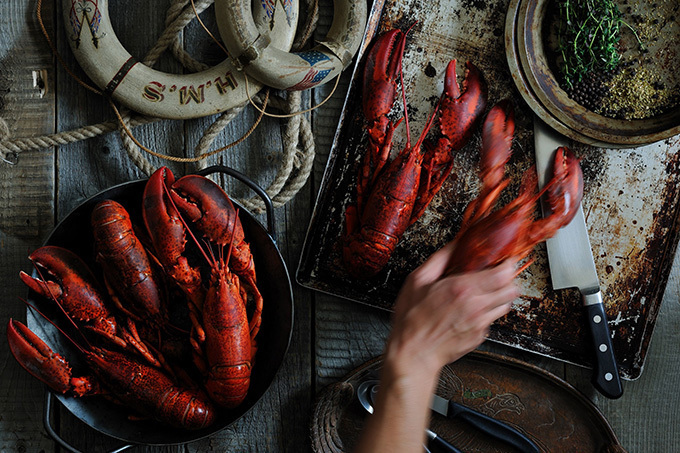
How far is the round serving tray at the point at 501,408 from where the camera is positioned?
4.05 feet

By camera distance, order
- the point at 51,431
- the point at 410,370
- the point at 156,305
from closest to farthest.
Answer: the point at 410,370, the point at 51,431, the point at 156,305

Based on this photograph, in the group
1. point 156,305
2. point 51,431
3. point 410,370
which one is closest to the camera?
point 410,370

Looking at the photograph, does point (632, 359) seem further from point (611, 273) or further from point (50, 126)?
point (50, 126)

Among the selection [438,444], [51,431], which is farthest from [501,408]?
[51,431]

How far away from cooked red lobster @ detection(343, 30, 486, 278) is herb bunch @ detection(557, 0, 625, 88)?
0.65ft

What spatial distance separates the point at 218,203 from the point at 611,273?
90 centimetres

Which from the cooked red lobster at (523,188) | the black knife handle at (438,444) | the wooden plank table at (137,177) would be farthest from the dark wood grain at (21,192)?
the cooked red lobster at (523,188)

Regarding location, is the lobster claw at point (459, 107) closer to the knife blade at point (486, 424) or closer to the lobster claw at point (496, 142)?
the lobster claw at point (496, 142)

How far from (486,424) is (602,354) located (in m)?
0.30

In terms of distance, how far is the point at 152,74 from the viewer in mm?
1207

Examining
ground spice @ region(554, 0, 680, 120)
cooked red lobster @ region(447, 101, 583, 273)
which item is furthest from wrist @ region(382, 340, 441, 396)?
ground spice @ region(554, 0, 680, 120)

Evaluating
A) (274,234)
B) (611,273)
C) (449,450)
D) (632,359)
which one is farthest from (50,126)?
(632,359)

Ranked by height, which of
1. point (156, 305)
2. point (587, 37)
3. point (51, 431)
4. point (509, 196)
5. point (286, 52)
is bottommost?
point (51, 431)

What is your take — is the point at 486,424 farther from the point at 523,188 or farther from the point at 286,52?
the point at 286,52
